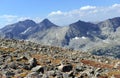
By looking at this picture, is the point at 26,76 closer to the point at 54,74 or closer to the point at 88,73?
the point at 54,74

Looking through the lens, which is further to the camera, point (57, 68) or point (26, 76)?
point (57, 68)

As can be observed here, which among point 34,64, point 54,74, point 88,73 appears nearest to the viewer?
point 54,74

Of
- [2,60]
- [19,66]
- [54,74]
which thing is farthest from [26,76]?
[2,60]

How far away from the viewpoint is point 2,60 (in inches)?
1598

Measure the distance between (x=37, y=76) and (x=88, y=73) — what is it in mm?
8289

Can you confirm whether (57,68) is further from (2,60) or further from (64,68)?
(2,60)

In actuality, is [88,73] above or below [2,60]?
below

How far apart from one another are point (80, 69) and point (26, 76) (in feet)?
39.2

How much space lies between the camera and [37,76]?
101 ft

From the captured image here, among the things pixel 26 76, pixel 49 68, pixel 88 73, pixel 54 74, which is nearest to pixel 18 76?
pixel 26 76

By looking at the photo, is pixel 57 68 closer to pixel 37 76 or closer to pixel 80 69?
pixel 80 69

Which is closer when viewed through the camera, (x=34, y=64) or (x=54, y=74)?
(x=54, y=74)

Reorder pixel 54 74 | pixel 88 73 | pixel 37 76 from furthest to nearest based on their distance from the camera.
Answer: pixel 88 73
pixel 54 74
pixel 37 76

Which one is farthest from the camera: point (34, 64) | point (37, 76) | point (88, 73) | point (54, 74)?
point (34, 64)
